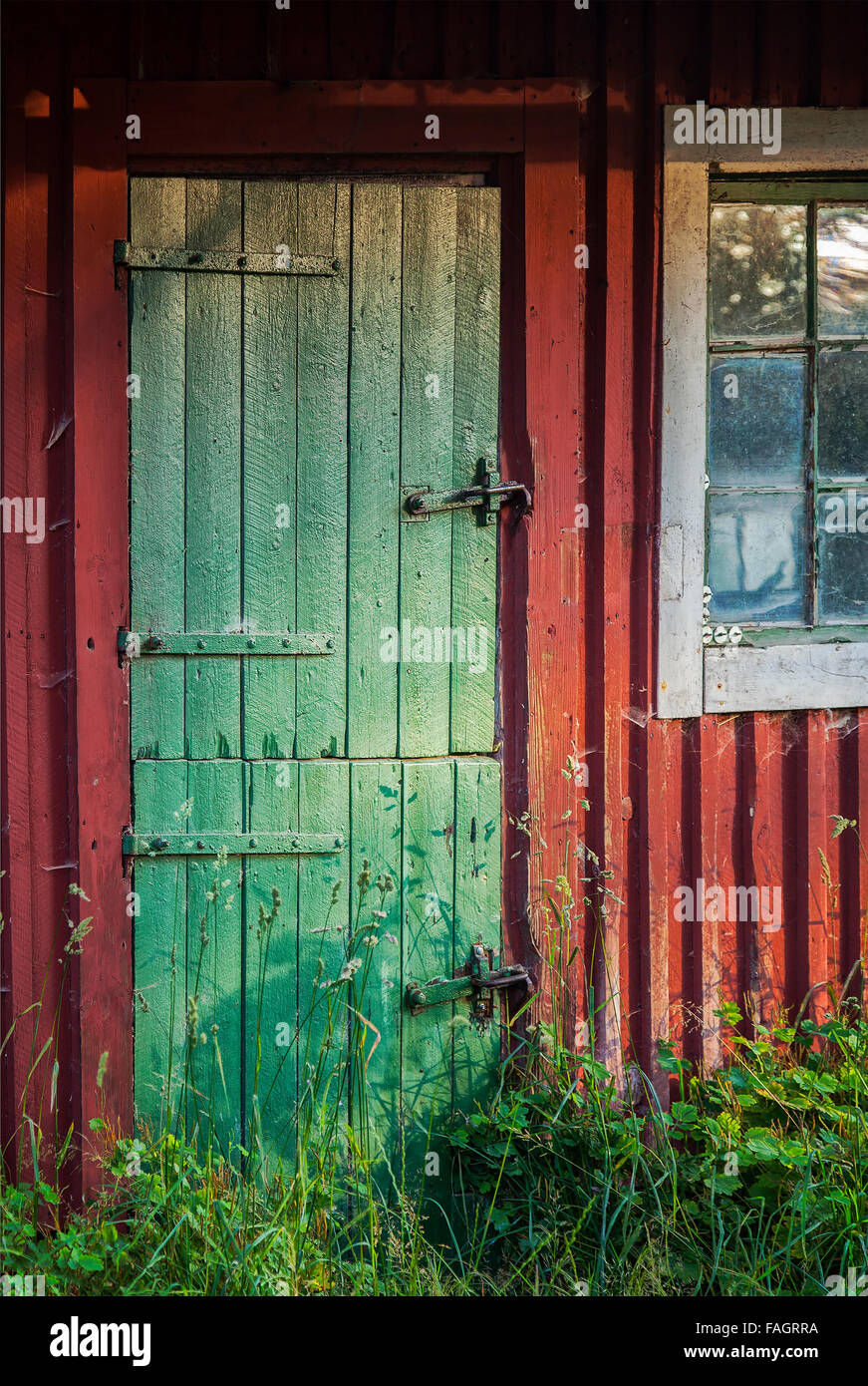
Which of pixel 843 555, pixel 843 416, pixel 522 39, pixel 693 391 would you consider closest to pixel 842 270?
pixel 843 416

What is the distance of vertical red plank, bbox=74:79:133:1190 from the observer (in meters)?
2.62

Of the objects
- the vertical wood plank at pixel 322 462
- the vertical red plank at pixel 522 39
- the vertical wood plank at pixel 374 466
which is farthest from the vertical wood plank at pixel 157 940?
the vertical red plank at pixel 522 39

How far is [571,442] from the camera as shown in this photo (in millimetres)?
2760

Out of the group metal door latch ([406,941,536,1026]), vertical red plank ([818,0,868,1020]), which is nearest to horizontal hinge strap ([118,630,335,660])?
metal door latch ([406,941,536,1026])

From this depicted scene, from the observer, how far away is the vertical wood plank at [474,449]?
8.97ft

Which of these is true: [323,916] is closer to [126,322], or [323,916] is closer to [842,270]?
[126,322]

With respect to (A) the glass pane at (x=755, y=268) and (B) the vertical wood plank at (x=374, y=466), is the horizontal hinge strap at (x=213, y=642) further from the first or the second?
(A) the glass pane at (x=755, y=268)

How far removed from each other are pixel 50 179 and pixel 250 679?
4.85 ft

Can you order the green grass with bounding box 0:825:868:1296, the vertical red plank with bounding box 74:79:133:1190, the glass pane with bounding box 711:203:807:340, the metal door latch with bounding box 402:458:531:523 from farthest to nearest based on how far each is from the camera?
1. the glass pane with bounding box 711:203:807:340
2. the metal door latch with bounding box 402:458:531:523
3. the vertical red plank with bounding box 74:79:133:1190
4. the green grass with bounding box 0:825:868:1296

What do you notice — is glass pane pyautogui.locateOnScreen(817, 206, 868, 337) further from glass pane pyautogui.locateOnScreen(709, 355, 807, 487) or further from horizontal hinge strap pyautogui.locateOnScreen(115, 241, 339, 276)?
horizontal hinge strap pyautogui.locateOnScreen(115, 241, 339, 276)

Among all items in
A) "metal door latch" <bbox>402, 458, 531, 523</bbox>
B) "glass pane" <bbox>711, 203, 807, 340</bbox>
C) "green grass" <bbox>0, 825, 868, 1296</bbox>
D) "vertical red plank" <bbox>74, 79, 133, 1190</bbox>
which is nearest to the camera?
"green grass" <bbox>0, 825, 868, 1296</bbox>

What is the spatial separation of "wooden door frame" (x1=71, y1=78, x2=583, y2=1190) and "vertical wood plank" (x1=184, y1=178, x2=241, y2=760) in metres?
0.17

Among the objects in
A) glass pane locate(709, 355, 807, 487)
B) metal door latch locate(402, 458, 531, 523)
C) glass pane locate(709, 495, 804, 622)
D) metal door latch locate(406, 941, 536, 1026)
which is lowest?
metal door latch locate(406, 941, 536, 1026)

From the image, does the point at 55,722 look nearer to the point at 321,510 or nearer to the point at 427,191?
the point at 321,510
